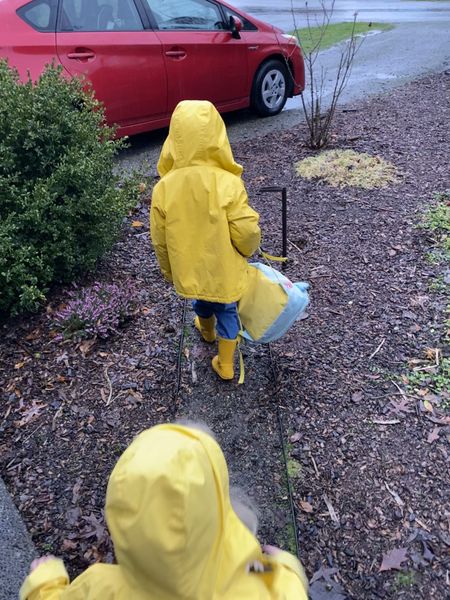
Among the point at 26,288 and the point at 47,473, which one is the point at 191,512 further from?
the point at 26,288

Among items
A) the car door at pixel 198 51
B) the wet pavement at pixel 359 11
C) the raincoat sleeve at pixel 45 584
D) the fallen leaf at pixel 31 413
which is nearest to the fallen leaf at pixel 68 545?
the raincoat sleeve at pixel 45 584

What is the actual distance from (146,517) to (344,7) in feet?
69.9

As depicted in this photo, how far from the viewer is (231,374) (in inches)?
124

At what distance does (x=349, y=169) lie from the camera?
17.7ft

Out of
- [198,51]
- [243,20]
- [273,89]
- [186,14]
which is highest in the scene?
[186,14]

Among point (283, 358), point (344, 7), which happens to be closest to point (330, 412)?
point (283, 358)

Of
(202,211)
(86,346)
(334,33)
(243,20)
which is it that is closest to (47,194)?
(86,346)

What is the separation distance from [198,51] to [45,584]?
19.5 ft

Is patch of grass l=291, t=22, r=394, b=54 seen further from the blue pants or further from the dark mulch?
the blue pants

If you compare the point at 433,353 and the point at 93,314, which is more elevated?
the point at 93,314

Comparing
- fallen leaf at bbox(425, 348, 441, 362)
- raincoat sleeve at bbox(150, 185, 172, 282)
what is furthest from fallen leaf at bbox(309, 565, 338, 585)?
raincoat sleeve at bbox(150, 185, 172, 282)

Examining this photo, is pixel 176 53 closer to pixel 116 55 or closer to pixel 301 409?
pixel 116 55

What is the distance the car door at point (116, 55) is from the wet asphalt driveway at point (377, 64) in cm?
61

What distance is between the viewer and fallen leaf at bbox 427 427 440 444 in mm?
2731
